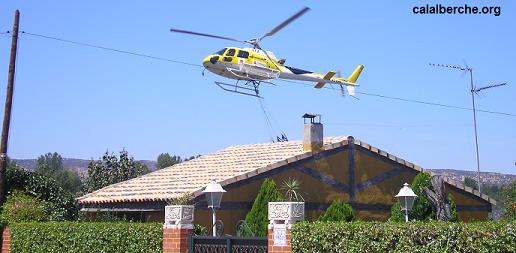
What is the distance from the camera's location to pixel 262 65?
87.1 feet

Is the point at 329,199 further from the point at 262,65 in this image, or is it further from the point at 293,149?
the point at 262,65

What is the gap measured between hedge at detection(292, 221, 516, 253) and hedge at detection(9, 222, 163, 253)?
12.8 feet

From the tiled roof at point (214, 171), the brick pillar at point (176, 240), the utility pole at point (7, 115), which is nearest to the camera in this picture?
the brick pillar at point (176, 240)

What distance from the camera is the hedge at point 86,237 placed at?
52.5 ft

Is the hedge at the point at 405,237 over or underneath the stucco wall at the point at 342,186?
underneath

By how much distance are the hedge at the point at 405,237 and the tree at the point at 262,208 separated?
728 cm

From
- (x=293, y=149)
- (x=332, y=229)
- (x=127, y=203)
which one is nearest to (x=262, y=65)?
(x=293, y=149)

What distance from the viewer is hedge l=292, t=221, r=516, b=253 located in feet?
36.0

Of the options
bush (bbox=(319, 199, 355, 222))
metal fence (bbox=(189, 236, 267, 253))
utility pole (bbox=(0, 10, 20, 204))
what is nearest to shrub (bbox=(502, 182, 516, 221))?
bush (bbox=(319, 199, 355, 222))

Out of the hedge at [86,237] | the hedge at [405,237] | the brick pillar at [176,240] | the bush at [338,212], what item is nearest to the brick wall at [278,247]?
the hedge at [405,237]

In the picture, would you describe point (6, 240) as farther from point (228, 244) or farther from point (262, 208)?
point (228, 244)

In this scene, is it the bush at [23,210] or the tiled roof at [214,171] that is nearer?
the bush at [23,210]

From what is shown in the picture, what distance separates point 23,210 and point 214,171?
622cm

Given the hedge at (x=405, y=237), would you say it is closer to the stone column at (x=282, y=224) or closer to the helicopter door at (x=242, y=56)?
the stone column at (x=282, y=224)
